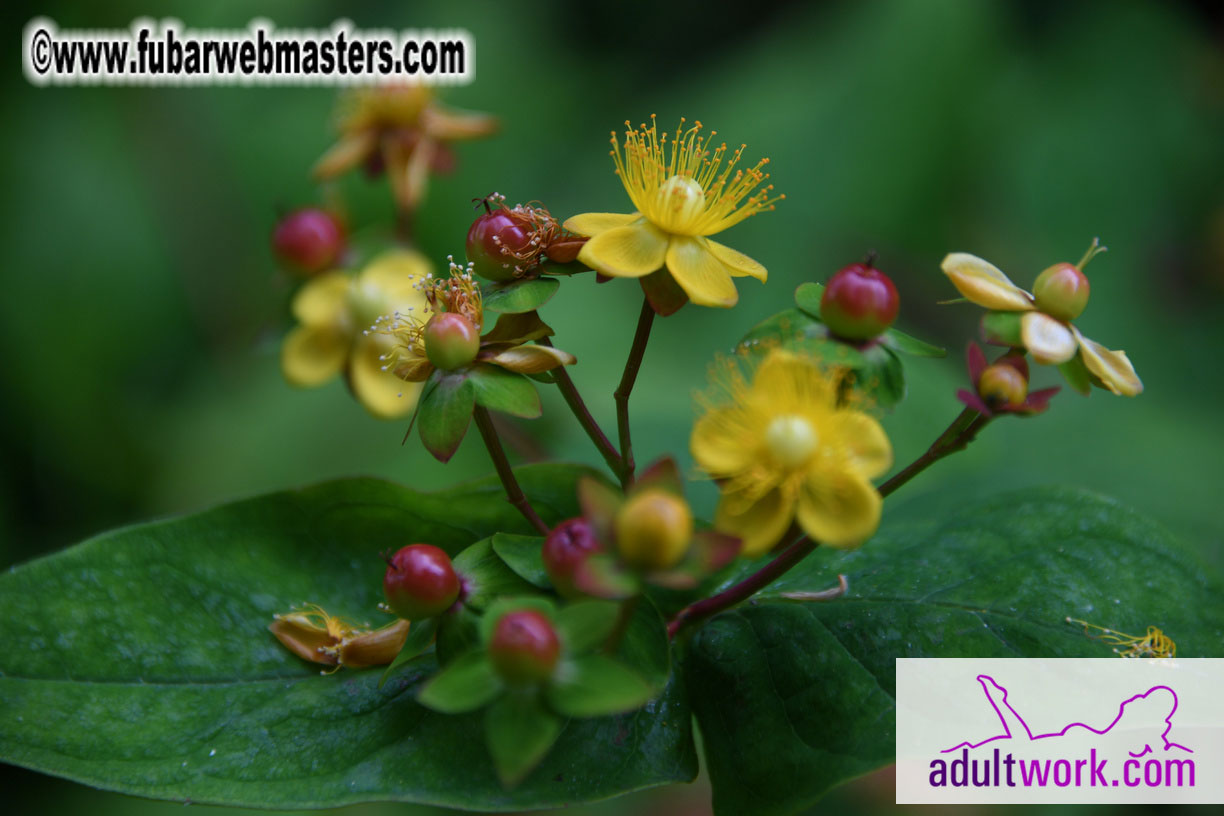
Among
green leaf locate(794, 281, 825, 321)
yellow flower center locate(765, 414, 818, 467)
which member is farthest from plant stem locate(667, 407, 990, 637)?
green leaf locate(794, 281, 825, 321)

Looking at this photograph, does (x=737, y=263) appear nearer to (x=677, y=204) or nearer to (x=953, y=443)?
(x=677, y=204)

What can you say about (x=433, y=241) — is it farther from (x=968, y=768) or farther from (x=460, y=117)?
(x=968, y=768)

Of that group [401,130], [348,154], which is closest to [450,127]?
[401,130]

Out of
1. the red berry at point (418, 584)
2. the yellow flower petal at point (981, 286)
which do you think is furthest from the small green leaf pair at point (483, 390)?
the yellow flower petal at point (981, 286)

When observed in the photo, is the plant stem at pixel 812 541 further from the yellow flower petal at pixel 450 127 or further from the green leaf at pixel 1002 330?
the yellow flower petal at pixel 450 127

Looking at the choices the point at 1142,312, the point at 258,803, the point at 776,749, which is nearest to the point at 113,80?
the point at 258,803

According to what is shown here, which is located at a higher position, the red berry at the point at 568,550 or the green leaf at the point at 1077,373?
the green leaf at the point at 1077,373
